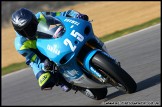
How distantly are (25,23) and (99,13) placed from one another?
53.1ft

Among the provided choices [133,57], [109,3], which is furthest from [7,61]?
[109,3]

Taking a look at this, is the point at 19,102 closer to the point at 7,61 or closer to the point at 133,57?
the point at 133,57

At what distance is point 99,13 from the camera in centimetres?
2230

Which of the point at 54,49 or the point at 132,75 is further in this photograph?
the point at 132,75

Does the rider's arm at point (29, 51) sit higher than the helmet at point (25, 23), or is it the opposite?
the helmet at point (25, 23)

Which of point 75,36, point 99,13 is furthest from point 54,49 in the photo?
point 99,13

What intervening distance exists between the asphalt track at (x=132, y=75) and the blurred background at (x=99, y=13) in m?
3.44

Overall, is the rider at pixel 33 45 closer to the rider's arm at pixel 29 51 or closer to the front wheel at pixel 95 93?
the rider's arm at pixel 29 51

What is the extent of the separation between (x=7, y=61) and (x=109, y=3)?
35.9ft

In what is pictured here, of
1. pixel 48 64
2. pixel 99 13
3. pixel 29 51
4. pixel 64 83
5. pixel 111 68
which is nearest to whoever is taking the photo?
pixel 111 68

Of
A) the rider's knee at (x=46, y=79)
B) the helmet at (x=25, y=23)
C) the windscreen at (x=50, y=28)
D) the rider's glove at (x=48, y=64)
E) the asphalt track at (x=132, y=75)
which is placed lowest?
the asphalt track at (x=132, y=75)

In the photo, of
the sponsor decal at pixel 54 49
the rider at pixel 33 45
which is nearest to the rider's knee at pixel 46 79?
the rider at pixel 33 45

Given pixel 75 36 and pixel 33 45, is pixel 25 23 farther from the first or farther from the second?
pixel 75 36

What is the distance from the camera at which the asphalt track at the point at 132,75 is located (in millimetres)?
6684
